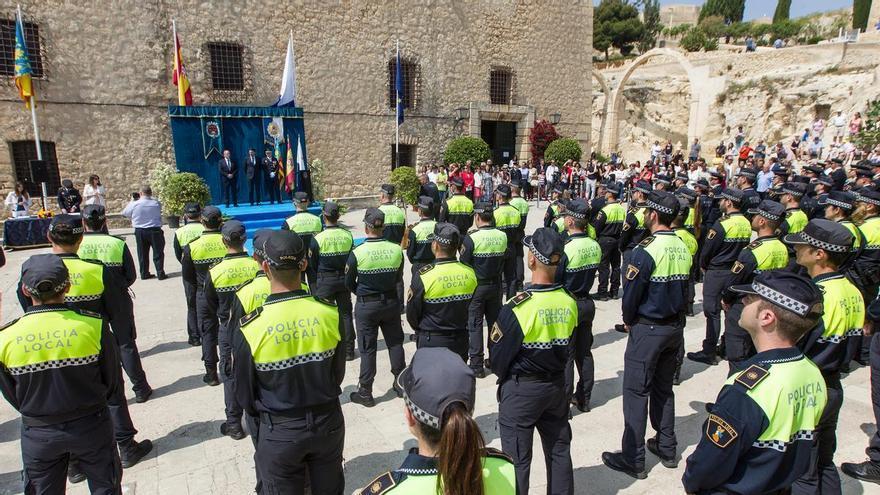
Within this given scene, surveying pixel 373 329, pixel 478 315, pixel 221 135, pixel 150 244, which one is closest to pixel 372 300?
pixel 373 329

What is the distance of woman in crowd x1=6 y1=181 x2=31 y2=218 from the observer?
1304 centimetres

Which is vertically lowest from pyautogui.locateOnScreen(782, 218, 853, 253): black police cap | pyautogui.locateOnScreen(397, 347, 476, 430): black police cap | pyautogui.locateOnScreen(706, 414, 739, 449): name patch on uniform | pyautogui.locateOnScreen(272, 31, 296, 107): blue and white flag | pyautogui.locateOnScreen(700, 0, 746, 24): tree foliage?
pyautogui.locateOnScreen(706, 414, 739, 449): name patch on uniform

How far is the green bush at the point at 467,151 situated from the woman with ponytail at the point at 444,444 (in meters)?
19.4

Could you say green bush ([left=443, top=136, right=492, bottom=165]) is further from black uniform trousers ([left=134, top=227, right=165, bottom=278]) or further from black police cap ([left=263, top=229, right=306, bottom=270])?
black police cap ([left=263, top=229, right=306, bottom=270])

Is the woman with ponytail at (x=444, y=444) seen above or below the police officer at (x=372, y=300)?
above

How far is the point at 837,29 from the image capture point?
122 feet

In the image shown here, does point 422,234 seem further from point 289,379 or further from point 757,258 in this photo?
point 289,379

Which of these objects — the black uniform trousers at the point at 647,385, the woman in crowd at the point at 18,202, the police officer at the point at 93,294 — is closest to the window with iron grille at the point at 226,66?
the woman in crowd at the point at 18,202

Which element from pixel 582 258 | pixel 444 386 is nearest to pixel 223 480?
pixel 444 386

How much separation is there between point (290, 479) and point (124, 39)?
649 inches

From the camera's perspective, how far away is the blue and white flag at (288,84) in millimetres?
16188

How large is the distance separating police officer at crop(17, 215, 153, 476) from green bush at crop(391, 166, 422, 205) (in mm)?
12020

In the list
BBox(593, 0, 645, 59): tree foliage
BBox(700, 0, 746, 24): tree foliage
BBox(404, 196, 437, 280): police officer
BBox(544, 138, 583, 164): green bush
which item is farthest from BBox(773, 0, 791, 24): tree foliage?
BBox(404, 196, 437, 280): police officer

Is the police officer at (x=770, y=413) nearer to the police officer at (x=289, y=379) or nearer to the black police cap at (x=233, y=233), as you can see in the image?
the police officer at (x=289, y=379)
